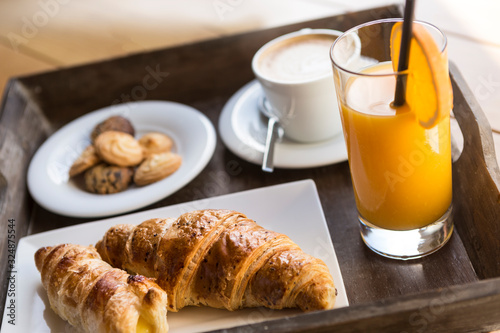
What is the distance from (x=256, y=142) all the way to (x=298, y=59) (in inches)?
9.5

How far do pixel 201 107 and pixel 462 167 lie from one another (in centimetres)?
82

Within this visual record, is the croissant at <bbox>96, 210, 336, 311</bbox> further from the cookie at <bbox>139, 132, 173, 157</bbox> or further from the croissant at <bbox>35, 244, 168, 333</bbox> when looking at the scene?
the cookie at <bbox>139, 132, 173, 157</bbox>

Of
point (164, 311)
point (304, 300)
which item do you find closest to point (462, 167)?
point (304, 300)

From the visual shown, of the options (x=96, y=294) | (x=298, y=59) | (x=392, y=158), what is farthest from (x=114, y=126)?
(x=392, y=158)

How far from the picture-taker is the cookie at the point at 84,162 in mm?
1452

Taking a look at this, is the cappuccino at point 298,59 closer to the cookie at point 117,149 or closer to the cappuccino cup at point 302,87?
the cappuccino cup at point 302,87

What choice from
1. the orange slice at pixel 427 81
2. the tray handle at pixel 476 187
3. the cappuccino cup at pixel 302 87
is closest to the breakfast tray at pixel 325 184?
the tray handle at pixel 476 187

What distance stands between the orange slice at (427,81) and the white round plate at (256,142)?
0.45 m

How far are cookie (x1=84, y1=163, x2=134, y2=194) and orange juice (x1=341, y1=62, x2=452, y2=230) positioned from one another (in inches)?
24.0

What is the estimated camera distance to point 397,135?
931 mm

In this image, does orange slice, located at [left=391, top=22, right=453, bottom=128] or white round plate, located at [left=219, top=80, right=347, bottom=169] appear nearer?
orange slice, located at [left=391, top=22, right=453, bottom=128]

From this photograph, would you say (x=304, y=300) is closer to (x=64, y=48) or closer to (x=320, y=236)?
(x=320, y=236)

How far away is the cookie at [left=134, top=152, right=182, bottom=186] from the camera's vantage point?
54.7 inches

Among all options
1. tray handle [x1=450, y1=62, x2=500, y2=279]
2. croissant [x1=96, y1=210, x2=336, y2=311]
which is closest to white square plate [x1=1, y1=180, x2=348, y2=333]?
croissant [x1=96, y1=210, x2=336, y2=311]
